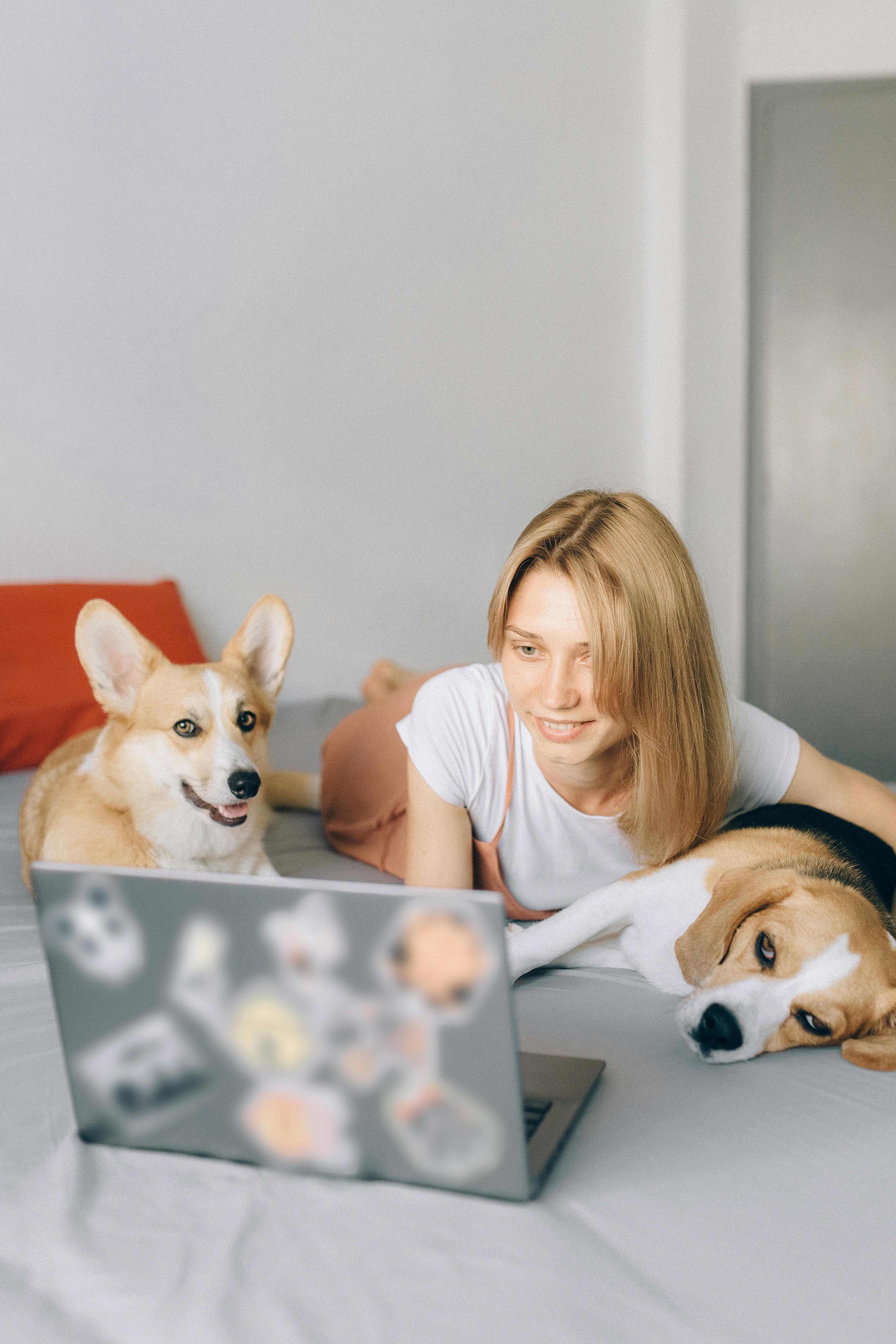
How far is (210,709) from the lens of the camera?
1426 millimetres

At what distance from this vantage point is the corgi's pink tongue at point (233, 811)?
1.42m

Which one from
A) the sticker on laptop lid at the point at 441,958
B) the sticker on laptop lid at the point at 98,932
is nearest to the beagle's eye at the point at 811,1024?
the sticker on laptop lid at the point at 441,958

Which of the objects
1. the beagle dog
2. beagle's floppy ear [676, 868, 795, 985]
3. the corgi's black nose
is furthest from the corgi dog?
beagle's floppy ear [676, 868, 795, 985]

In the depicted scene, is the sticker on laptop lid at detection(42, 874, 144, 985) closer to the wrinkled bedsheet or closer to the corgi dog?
the wrinkled bedsheet

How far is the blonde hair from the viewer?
122 cm

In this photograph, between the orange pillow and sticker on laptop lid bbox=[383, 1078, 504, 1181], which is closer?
sticker on laptop lid bbox=[383, 1078, 504, 1181]

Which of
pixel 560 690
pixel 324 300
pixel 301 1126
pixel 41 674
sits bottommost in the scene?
pixel 301 1126

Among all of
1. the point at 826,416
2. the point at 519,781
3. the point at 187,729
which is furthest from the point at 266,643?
the point at 826,416

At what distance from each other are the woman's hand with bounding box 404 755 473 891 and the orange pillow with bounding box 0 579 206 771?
2.92 ft

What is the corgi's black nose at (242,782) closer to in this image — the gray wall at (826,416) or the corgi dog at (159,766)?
the corgi dog at (159,766)

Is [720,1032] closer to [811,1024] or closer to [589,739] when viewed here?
[811,1024]

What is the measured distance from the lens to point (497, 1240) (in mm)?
691

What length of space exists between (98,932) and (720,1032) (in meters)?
0.64

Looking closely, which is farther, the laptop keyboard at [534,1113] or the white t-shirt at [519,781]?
the white t-shirt at [519,781]
